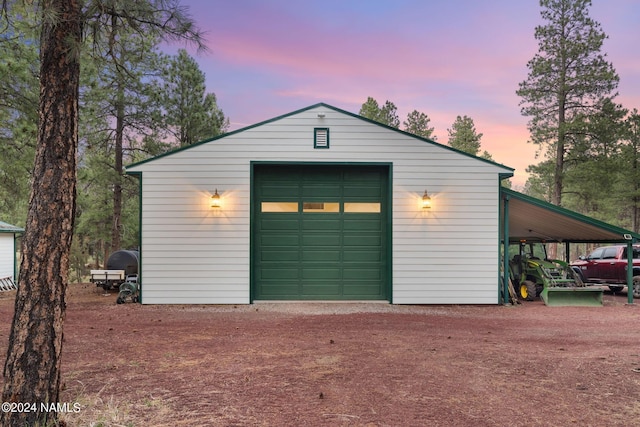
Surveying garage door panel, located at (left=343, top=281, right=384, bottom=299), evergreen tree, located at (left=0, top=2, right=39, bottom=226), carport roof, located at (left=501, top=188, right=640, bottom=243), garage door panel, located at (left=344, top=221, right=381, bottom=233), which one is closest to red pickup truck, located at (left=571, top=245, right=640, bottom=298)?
carport roof, located at (left=501, top=188, right=640, bottom=243)

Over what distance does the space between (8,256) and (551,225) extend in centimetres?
1826

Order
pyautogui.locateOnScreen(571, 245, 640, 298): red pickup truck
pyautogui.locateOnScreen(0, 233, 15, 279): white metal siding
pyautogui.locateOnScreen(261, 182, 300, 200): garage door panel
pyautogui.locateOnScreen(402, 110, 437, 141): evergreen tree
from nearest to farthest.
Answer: pyautogui.locateOnScreen(261, 182, 300, 200): garage door panel → pyautogui.locateOnScreen(571, 245, 640, 298): red pickup truck → pyautogui.locateOnScreen(0, 233, 15, 279): white metal siding → pyautogui.locateOnScreen(402, 110, 437, 141): evergreen tree

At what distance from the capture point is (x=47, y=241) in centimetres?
305

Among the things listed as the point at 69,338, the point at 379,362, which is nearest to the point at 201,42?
the point at 379,362

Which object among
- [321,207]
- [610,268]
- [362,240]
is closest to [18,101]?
[321,207]

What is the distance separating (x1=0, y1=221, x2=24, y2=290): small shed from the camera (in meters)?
15.2

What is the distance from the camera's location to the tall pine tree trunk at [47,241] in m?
3.02

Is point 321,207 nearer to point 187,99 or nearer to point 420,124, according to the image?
point 187,99

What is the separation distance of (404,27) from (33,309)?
45.4 feet

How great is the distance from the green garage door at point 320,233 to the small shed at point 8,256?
1045 cm

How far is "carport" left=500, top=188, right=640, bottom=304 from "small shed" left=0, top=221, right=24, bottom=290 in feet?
51.9

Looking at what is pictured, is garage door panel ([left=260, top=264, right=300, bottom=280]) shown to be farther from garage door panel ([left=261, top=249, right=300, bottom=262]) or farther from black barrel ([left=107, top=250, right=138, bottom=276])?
black barrel ([left=107, top=250, right=138, bottom=276])

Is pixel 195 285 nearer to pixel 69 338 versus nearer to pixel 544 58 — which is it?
pixel 69 338

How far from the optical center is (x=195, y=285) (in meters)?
10.0
